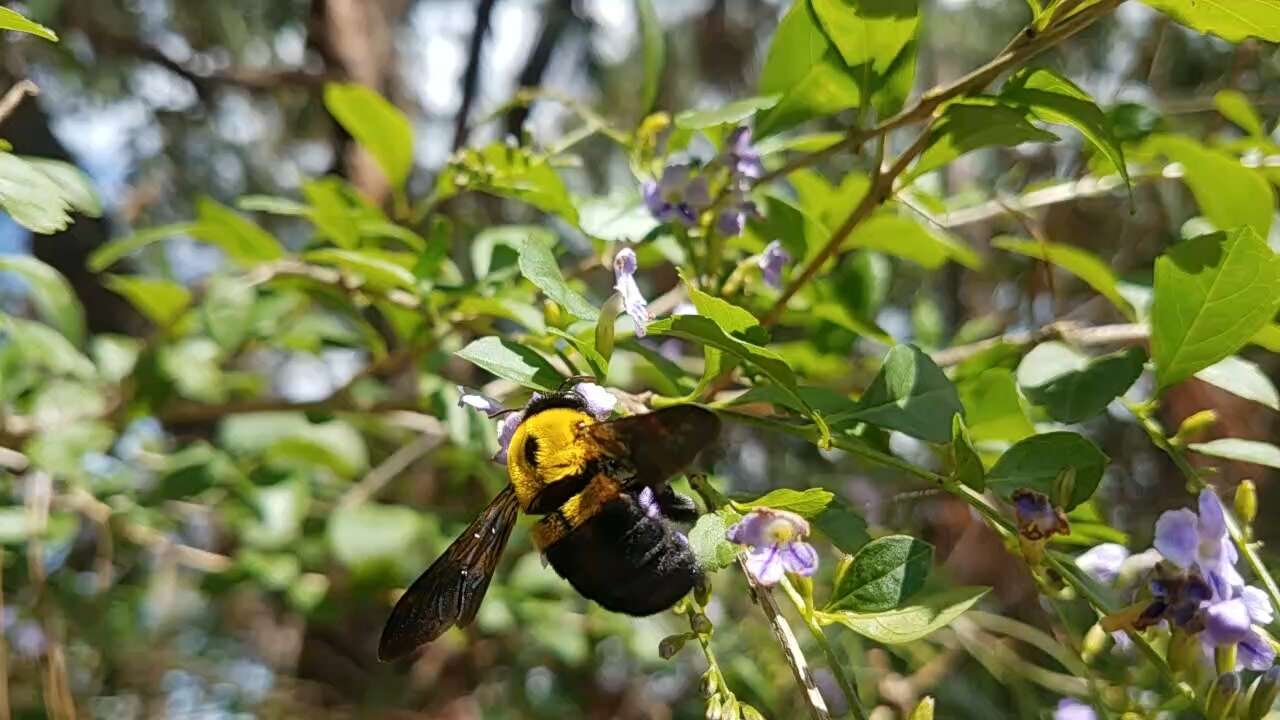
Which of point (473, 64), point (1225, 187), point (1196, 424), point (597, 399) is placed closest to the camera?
point (597, 399)

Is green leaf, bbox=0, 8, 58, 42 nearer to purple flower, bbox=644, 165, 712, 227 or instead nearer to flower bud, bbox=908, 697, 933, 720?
purple flower, bbox=644, 165, 712, 227

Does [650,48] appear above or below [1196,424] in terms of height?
above

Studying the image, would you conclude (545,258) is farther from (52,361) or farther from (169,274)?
(169,274)

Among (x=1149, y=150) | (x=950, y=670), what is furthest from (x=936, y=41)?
(x=1149, y=150)

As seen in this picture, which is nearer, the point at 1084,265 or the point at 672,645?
the point at 672,645

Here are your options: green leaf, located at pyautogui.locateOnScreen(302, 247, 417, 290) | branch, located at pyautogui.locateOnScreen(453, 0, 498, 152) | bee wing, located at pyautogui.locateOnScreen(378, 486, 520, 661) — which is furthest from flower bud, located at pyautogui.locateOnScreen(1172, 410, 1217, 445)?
branch, located at pyautogui.locateOnScreen(453, 0, 498, 152)

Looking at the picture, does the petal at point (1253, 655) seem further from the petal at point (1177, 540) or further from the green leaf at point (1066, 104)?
the green leaf at point (1066, 104)

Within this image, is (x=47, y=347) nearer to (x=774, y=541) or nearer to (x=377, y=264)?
(x=377, y=264)

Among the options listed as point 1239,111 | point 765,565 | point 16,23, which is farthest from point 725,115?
point 1239,111
